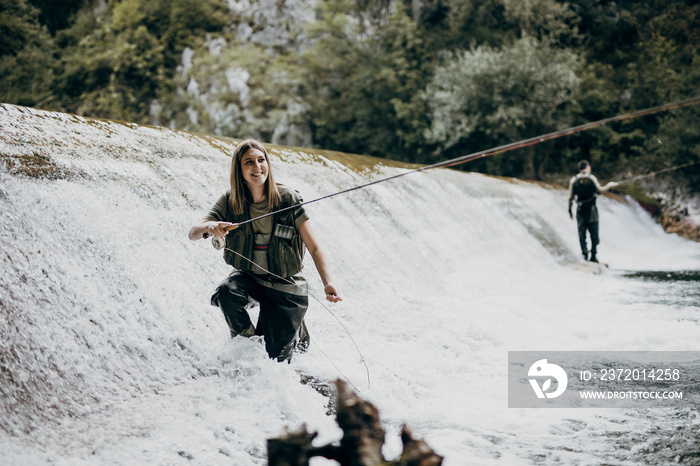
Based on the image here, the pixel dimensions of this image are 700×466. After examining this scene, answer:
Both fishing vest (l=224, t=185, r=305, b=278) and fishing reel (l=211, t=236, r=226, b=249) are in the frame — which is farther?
fishing vest (l=224, t=185, r=305, b=278)

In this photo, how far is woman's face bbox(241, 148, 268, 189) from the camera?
9.41ft

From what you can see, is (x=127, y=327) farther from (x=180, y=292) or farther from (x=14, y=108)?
(x=14, y=108)

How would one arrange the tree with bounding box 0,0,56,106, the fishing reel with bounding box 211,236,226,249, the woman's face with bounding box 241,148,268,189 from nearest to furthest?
1. the fishing reel with bounding box 211,236,226,249
2. the woman's face with bounding box 241,148,268,189
3. the tree with bounding box 0,0,56,106

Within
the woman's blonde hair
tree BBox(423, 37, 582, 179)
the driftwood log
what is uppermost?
tree BBox(423, 37, 582, 179)

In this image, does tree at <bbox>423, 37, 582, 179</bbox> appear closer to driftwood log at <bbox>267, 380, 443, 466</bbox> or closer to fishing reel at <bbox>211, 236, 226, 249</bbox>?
fishing reel at <bbox>211, 236, 226, 249</bbox>

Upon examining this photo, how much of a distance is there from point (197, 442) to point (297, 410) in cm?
63

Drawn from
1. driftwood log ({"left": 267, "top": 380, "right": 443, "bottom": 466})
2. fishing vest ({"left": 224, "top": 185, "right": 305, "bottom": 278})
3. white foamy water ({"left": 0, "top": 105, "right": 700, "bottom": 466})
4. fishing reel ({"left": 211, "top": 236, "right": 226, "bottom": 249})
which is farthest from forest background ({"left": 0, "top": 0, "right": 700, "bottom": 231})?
driftwood log ({"left": 267, "top": 380, "right": 443, "bottom": 466})

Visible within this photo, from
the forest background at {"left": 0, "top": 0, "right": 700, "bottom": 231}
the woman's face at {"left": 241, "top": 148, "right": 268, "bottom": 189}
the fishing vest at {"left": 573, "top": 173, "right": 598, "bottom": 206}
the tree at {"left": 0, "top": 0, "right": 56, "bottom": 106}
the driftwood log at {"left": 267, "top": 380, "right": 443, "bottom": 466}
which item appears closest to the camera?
the driftwood log at {"left": 267, "top": 380, "right": 443, "bottom": 466}

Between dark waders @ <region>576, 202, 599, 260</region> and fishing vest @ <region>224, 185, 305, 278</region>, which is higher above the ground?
dark waders @ <region>576, 202, 599, 260</region>

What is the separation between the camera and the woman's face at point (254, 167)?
287cm

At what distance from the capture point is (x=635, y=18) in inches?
Result: 933

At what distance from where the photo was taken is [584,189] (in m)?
9.00

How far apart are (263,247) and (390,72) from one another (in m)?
19.9

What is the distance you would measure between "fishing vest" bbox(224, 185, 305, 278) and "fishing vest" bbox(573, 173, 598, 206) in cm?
726
